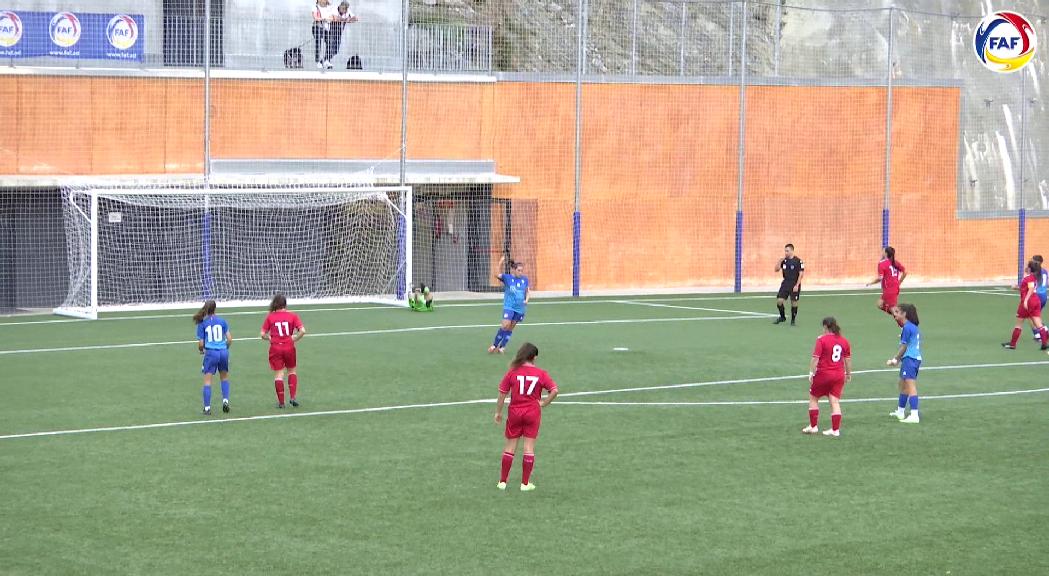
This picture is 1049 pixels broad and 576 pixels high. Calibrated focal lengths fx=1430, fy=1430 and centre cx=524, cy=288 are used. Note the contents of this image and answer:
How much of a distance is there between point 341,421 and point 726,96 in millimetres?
25962

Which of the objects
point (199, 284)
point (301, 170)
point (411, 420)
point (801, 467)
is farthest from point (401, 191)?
point (801, 467)

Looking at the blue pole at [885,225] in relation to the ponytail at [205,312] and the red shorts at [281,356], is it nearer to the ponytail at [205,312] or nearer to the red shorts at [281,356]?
the red shorts at [281,356]

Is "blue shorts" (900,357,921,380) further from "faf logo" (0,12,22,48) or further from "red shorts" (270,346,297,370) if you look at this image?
"faf logo" (0,12,22,48)

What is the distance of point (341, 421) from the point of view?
19375mm

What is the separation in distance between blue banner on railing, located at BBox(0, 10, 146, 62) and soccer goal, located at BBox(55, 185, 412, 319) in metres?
3.67

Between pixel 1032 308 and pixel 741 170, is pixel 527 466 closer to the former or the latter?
pixel 1032 308

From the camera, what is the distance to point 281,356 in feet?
65.5

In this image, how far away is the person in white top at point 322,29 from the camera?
3888 cm

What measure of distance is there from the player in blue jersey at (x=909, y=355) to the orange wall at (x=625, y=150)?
21755 mm

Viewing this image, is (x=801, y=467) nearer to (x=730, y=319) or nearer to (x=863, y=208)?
(x=730, y=319)

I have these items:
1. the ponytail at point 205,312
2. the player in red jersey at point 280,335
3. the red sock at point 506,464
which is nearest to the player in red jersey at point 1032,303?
the player in red jersey at point 280,335

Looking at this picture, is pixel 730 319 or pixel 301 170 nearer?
pixel 730 319

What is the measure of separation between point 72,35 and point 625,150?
15.7 metres

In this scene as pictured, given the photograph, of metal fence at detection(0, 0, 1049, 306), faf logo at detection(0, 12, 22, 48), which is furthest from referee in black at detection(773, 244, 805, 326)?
faf logo at detection(0, 12, 22, 48)
